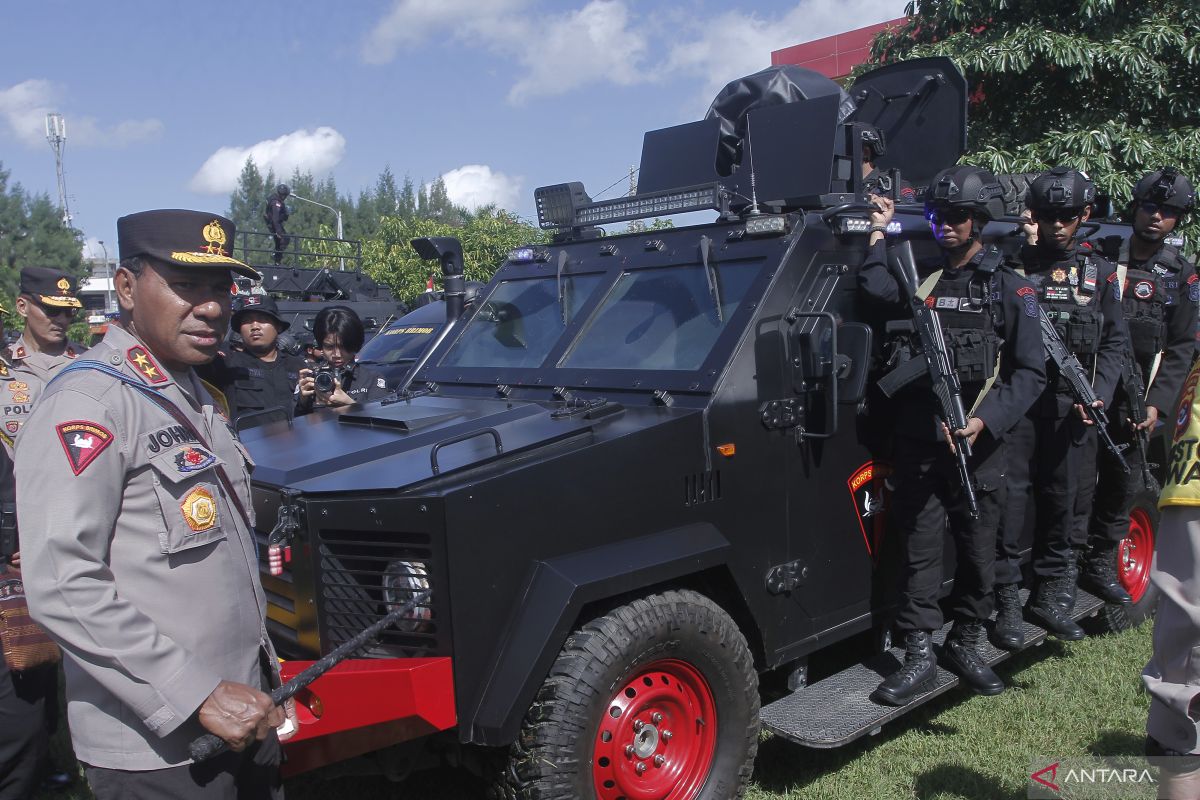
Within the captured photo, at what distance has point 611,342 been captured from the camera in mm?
4211

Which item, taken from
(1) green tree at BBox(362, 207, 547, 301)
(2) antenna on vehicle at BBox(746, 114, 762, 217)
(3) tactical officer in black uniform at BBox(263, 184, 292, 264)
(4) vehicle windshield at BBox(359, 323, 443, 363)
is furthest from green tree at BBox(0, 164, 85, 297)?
(2) antenna on vehicle at BBox(746, 114, 762, 217)

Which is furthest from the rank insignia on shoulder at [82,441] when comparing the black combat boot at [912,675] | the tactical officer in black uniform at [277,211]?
the tactical officer in black uniform at [277,211]

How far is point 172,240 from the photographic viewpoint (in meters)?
2.21

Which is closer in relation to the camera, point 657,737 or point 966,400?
point 657,737

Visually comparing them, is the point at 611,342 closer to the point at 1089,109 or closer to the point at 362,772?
the point at 362,772

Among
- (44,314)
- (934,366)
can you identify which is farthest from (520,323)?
(44,314)

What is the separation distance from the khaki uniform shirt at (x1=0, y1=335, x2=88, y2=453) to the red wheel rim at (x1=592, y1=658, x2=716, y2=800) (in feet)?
10.3

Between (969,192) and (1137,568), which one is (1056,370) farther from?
(1137,568)

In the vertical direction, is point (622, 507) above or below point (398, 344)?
below

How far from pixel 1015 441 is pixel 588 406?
2.38m

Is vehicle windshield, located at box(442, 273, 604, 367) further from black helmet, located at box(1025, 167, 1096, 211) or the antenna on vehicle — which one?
black helmet, located at box(1025, 167, 1096, 211)

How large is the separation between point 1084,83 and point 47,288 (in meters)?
9.86

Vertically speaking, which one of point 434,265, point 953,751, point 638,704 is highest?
point 434,265

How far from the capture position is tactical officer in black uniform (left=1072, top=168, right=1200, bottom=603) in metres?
5.29
